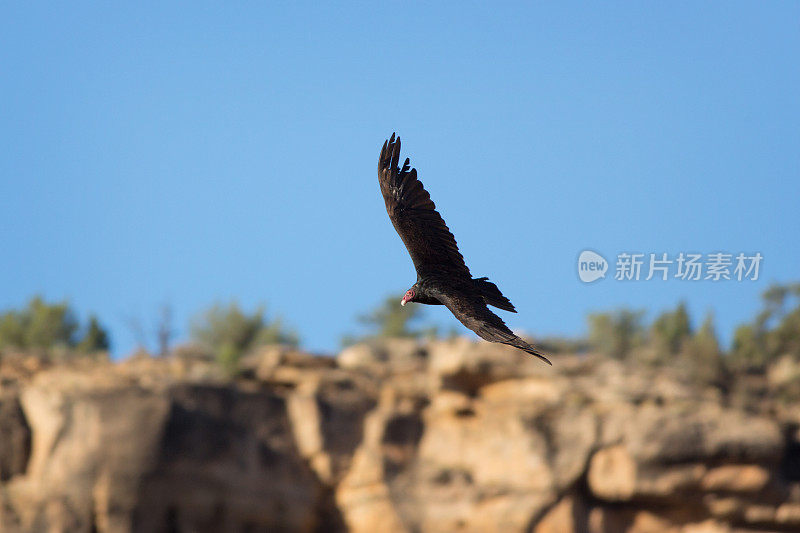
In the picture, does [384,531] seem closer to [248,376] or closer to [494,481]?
[494,481]

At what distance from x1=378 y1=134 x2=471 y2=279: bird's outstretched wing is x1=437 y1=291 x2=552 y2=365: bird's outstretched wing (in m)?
0.41

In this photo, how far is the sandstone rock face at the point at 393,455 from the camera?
2505 centimetres

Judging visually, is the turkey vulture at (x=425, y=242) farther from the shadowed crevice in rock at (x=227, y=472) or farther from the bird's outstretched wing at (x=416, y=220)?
the shadowed crevice in rock at (x=227, y=472)

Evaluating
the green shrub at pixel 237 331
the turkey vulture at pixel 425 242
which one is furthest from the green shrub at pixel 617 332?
the turkey vulture at pixel 425 242

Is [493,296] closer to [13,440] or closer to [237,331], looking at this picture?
[13,440]

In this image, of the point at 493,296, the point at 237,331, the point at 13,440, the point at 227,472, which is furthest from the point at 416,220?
the point at 237,331

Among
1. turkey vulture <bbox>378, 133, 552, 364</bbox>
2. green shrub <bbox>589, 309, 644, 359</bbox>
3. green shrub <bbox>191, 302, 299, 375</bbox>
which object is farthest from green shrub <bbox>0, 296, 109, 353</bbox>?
turkey vulture <bbox>378, 133, 552, 364</bbox>

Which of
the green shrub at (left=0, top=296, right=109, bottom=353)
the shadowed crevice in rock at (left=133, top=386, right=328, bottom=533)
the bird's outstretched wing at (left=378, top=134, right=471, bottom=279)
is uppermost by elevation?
the green shrub at (left=0, top=296, right=109, bottom=353)

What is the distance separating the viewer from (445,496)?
2662 cm

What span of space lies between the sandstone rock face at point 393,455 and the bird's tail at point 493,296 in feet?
51.2

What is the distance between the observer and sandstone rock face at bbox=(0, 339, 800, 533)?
25.0m

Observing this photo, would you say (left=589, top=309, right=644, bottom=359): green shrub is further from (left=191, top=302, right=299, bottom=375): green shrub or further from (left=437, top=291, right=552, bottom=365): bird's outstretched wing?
(left=437, top=291, right=552, bottom=365): bird's outstretched wing

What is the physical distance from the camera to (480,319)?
10609 millimetres

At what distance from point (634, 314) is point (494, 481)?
71.6 ft
